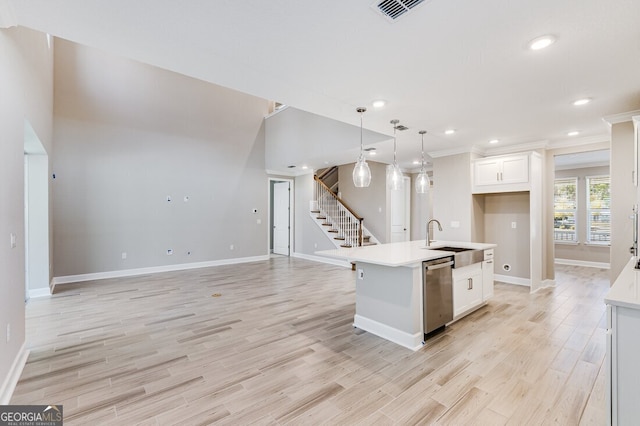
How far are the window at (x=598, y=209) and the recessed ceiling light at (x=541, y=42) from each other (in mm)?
7571

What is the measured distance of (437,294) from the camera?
3.24m

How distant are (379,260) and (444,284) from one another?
1088 millimetres

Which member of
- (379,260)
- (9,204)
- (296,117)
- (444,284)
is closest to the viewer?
(9,204)

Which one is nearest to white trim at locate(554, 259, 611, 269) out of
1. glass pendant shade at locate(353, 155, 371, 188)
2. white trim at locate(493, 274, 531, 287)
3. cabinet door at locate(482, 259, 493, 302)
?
white trim at locate(493, 274, 531, 287)

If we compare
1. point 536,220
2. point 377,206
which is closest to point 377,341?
point 536,220

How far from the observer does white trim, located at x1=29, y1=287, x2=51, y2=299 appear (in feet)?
15.5

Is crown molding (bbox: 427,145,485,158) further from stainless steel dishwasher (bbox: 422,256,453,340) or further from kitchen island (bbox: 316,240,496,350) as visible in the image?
stainless steel dishwasher (bbox: 422,256,453,340)

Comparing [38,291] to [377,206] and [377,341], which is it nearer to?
[377,341]

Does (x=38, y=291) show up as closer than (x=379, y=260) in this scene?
No

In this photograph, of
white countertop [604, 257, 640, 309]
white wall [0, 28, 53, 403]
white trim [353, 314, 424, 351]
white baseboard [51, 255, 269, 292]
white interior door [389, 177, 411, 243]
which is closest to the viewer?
white countertop [604, 257, 640, 309]

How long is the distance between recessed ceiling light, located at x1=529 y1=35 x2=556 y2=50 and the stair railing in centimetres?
547

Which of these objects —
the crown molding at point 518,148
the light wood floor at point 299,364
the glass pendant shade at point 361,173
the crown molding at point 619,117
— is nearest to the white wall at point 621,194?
the crown molding at point 619,117

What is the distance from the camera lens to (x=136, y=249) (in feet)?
21.5

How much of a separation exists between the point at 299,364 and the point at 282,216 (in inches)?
277
